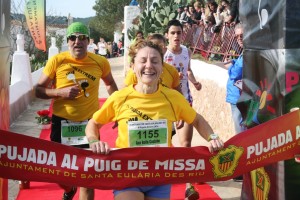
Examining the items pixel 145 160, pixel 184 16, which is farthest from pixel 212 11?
pixel 145 160

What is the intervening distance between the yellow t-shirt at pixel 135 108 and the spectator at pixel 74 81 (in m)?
1.63

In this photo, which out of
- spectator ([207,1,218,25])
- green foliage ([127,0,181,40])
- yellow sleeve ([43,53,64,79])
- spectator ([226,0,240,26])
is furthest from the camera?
green foliage ([127,0,181,40])

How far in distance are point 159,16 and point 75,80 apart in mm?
15450

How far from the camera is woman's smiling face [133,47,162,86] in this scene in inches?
154

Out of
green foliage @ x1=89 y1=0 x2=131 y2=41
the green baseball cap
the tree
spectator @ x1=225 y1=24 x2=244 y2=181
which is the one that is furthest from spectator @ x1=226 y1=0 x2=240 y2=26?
green foliage @ x1=89 y1=0 x2=131 y2=41

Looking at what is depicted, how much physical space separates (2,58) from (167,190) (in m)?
1.53

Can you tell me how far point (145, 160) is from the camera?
3832 millimetres

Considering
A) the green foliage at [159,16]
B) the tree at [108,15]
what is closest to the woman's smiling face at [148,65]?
the green foliage at [159,16]

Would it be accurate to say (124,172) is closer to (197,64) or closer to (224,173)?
(224,173)

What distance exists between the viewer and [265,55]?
4.29m

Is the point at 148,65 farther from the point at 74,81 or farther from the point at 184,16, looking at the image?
the point at 184,16

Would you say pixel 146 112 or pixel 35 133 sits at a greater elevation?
pixel 146 112

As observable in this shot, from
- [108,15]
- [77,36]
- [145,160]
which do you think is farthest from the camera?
[108,15]

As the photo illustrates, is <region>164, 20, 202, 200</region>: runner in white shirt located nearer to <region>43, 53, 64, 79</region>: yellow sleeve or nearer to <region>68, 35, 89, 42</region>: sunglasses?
<region>68, 35, 89, 42</region>: sunglasses
